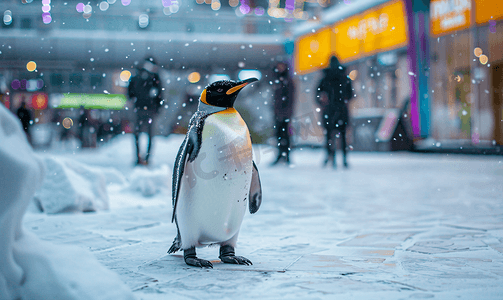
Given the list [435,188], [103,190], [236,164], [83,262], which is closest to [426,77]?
[435,188]

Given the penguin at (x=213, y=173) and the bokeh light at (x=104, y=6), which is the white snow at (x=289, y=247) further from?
the bokeh light at (x=104, y=6)

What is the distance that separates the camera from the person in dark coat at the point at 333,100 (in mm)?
7443

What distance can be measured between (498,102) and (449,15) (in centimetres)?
244

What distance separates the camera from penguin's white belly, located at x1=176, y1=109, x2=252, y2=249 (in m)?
1.96

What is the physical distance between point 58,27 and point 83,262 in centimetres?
1875

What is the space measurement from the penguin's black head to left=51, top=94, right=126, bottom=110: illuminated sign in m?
23.5

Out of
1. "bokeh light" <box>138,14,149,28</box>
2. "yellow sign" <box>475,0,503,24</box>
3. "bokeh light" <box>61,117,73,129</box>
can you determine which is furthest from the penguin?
"bokeh light" <box>61,117,73,129</box>

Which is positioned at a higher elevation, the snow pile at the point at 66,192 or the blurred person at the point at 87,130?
the blurred person at the point at 87,130

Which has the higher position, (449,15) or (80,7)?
(80,7)

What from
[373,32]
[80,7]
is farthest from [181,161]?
[80,7]

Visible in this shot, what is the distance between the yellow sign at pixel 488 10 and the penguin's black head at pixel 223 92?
33.5ft

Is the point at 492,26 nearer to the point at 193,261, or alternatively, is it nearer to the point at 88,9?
the point at 193,261

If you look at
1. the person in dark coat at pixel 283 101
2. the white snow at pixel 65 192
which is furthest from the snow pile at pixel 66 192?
the person in dark coat at pixel 283 101

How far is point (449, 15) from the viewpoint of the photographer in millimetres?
11391
